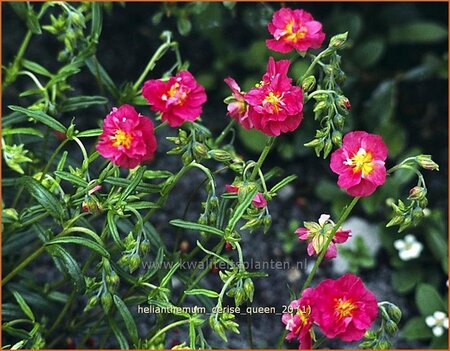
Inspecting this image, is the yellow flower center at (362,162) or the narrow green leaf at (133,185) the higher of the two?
the yellow flower center at (362,162)

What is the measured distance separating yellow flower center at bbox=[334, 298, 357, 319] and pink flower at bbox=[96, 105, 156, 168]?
0.42 m

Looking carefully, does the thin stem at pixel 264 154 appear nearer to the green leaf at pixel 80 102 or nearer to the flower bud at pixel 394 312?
the flower bud at pixel 394 312

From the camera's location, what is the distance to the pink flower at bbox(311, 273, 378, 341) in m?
1.47

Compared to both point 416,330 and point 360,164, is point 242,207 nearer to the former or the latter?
point 360,164

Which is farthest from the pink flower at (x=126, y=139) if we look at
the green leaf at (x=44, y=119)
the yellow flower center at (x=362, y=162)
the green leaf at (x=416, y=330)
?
the green leaf at (x=416, y=330)

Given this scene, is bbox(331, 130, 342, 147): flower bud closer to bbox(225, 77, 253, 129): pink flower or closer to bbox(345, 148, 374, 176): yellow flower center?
bbox(345, 148, 374, 176): yellow flower center

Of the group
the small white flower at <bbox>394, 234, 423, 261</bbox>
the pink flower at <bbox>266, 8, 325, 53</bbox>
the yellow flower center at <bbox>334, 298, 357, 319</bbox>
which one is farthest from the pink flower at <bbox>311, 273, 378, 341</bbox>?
the small white flower at <bbox>394, 234, 423, 261</bbox>

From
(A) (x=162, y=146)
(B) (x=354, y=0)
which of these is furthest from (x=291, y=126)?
(B) (x=354, y=0)

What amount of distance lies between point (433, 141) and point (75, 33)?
4.53 feet

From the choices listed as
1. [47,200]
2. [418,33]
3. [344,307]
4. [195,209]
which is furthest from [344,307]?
[418,33]

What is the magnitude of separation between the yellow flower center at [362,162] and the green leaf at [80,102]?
632 millimetres

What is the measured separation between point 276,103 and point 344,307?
14.4 inches

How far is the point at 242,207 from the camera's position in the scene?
4.83ft

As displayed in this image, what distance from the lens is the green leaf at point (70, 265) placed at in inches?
61.3
